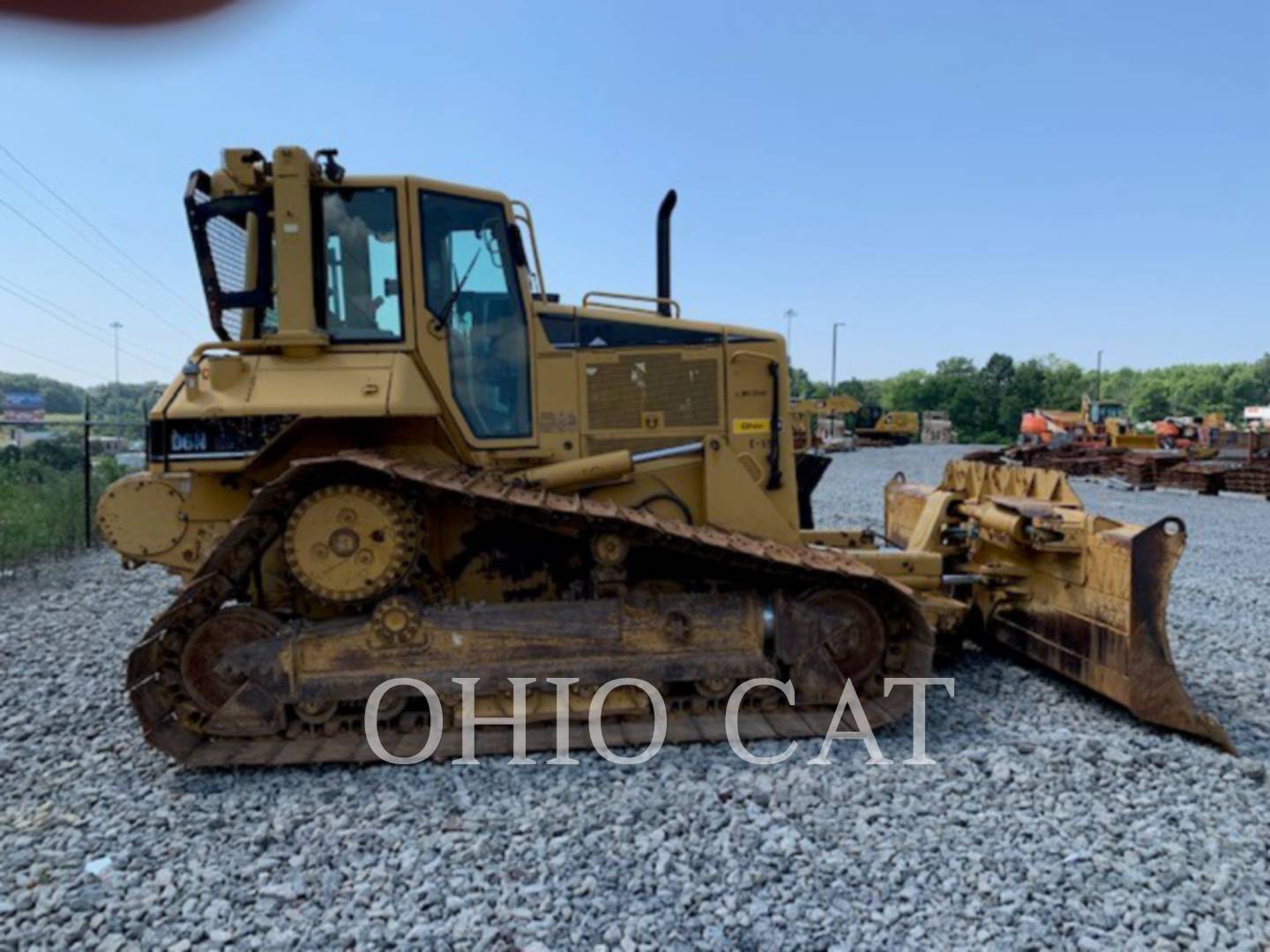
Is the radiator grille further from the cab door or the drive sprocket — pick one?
the drive sprocket

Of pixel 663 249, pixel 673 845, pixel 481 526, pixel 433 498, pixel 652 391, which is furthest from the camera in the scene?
pixel 663 249

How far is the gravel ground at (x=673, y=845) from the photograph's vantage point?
3020 millimetres

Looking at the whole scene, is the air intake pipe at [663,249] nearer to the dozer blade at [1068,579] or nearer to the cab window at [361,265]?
the cab window at [361,265]

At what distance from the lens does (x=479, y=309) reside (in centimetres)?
519

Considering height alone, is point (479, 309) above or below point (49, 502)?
above

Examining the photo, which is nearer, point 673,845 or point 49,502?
point 673,845

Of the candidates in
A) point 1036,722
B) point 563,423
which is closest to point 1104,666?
point 1036,722

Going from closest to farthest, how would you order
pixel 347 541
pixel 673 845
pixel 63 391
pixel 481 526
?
pixel 673 845 < pixel 347 541 < pixel 481 526 < pixel 63 391

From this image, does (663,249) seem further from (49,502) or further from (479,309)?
(49,502)

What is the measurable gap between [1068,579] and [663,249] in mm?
3432

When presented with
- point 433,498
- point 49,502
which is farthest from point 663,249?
point 49,502

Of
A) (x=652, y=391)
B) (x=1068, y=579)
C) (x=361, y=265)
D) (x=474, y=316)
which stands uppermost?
(x=361, y=265)

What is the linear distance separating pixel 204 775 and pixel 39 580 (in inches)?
270

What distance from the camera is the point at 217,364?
4691mm
